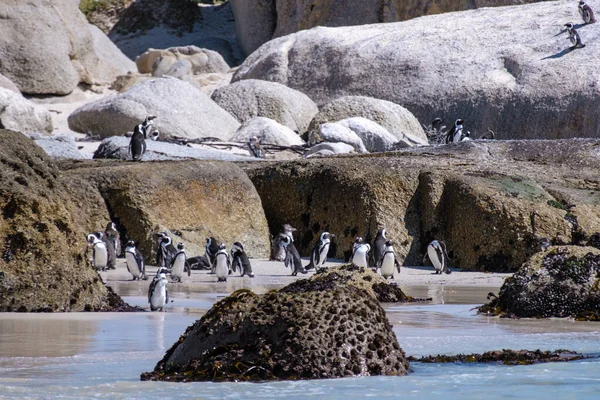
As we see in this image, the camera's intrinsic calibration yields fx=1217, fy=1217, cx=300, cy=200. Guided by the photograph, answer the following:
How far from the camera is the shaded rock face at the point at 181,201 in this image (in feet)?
50.8

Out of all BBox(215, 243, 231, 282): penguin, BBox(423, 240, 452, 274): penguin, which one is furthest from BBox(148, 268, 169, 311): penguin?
BBox(423, 240, 452, 274): penguin

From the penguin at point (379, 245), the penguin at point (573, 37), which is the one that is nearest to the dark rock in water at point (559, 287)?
the penguin at point (379, 245)

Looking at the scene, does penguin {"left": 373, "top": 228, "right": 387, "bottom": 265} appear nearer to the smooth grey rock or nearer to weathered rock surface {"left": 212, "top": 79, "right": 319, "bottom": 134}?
the smooth grey rock

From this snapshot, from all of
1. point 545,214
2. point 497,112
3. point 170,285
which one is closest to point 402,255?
point 545,214

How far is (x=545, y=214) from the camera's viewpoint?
50.6 feet

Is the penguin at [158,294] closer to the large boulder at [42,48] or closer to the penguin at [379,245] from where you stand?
the penguin at [379,245]

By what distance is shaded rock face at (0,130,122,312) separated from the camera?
8953 mm

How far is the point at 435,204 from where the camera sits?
15.9 m

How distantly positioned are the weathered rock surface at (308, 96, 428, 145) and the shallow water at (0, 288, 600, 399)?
54.8ft

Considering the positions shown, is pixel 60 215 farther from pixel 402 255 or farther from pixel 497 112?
pixel 497 112

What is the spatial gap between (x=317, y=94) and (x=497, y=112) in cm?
475

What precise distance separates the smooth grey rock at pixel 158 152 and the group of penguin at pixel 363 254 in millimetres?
3782

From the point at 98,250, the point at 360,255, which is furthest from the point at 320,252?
the point at 98,250

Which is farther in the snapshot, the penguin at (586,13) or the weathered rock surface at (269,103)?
the weathered rock surface at (269,103)
